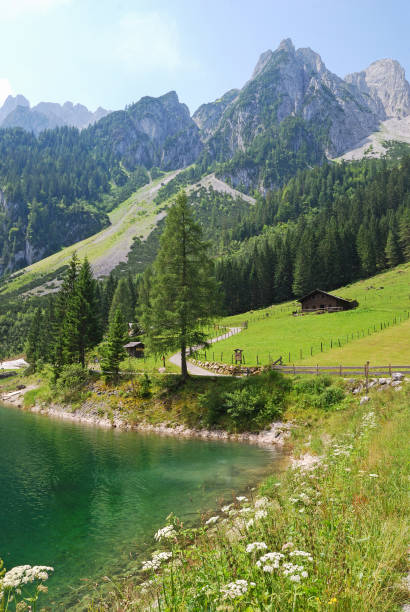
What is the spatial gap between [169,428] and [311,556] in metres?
30.2

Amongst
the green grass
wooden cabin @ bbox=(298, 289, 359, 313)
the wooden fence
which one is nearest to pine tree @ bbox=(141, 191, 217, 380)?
the wooden fence

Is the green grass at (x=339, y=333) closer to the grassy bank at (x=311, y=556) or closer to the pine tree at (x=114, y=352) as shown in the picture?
the pine tree at (x=114, y=352)

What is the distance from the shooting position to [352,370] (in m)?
32.8

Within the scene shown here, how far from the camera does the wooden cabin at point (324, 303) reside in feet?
246

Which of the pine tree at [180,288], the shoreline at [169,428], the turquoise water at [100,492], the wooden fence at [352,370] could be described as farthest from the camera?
the pine tree at [180,288]

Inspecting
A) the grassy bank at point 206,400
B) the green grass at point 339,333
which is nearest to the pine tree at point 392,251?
the green grass at point 339,333

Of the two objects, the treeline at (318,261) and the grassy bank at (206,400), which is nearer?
the grassy bank at (206,400)

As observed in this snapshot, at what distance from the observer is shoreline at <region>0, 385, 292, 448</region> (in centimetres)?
2897

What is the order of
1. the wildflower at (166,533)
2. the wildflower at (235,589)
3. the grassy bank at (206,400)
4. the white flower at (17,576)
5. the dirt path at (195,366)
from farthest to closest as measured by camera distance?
the dirt path at (195,366) → the grassy bank at (206,400) → the wildflower at (166,533) → the white flower at (17,576) → the wildflower at (235,589)

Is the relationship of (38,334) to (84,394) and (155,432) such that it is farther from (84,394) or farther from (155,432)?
(155,432)

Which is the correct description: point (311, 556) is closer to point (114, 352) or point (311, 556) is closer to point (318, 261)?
point (114, 352)

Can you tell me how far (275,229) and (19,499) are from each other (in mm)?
182019

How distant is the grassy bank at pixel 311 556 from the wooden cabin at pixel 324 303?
65800 millimetres

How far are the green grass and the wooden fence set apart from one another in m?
5.75
